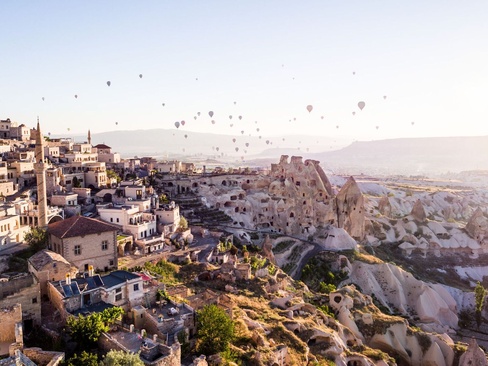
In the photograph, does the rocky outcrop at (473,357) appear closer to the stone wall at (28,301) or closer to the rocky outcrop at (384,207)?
the stone wall at (28,301)

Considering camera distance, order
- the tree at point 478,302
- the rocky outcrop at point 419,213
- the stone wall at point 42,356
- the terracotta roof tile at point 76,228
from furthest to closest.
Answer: the rocky outcrop at point 419,213 → the tree at point 478,302 → the terracotta roof tile at point 76,228 → the stone wall at point 42,356

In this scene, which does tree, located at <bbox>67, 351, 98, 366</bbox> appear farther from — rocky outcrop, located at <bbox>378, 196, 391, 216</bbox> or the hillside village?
rocky outcrop, located at <bbox>378, 196, 391, 216</bbox>

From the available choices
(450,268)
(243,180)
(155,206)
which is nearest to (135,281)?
(155,206)

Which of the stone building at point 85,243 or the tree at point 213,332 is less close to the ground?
the stone building at point 85,243

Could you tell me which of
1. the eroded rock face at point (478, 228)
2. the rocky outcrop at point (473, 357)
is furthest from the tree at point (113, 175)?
the eroded rock face at point (478, 228)

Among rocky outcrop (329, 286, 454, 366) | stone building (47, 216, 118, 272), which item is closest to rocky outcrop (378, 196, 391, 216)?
rocky outcrop (329, 286, 454, 366)

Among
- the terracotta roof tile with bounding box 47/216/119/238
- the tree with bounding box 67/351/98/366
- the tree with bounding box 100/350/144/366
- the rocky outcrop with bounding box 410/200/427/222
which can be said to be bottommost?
the rocky outcrop with bounding box 410/200/427/222

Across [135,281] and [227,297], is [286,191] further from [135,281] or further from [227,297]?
[135,281]
